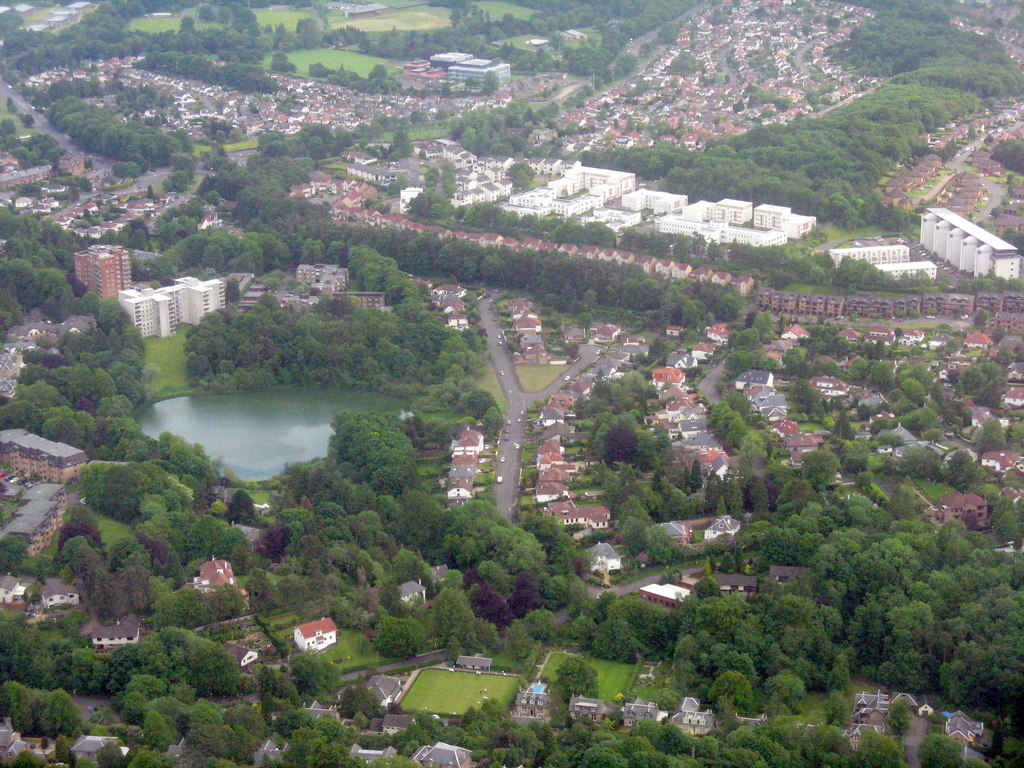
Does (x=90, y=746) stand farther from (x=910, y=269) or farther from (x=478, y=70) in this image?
(x=478, y=70)

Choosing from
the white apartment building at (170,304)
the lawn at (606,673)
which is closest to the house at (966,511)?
the lawn at (606,673)

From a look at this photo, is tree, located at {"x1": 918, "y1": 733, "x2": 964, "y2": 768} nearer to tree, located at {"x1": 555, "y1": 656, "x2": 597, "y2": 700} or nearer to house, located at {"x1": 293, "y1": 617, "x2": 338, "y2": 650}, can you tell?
tree, located at {"x1": 555, "y1": 656, "x2": 597, "y2": 700}

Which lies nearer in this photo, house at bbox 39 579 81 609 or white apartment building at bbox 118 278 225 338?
house at bbox 39 579 81 609

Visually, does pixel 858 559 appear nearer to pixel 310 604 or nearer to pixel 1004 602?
pixel 1004 602

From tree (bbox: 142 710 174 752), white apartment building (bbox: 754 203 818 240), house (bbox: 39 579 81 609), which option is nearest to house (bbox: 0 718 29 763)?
tree (bbox: 142 710 174 752)

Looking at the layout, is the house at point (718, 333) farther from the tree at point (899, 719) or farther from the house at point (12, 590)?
the house at point (12, 590)
